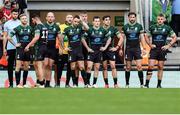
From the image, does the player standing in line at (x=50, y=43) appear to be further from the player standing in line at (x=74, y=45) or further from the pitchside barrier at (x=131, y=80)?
the pitchside barrier at (x=131, y=80)

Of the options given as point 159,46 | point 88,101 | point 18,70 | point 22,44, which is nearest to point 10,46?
point 22,44

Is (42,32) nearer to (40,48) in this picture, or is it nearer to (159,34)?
(40,48)

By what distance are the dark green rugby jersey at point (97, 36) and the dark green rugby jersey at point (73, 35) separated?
28 centimetres

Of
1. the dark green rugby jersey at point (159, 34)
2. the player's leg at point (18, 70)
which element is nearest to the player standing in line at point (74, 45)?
the player's leg at point (18, 70)

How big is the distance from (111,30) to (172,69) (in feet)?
9.70

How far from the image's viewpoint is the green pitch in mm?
10414

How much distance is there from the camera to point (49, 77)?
16281mm

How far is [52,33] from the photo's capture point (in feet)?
52.9

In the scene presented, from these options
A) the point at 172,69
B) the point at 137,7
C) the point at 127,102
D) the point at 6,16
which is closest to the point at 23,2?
the point at 6,16

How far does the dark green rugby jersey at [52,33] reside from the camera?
16.1 m

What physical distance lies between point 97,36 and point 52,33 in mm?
1114

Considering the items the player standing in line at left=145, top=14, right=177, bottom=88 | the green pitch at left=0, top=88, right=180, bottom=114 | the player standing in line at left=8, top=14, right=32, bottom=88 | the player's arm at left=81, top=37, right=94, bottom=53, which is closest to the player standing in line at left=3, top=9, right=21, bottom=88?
the player standing in line at left=8, top=14, right=32, bottom=88

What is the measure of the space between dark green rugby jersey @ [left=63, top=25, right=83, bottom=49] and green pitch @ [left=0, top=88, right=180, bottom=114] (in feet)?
7.79

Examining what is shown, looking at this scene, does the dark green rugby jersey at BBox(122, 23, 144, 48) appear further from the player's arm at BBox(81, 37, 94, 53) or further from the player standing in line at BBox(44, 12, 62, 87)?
the player standing in line at BBox(44, 12, 62, 87)
